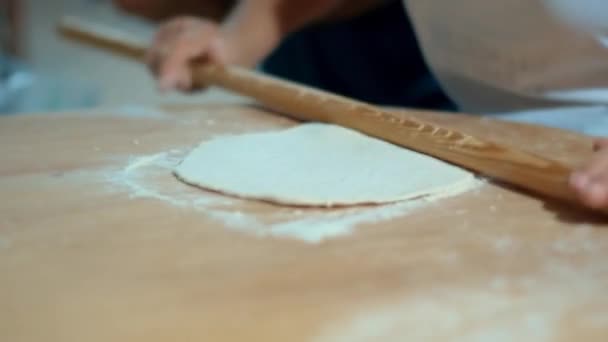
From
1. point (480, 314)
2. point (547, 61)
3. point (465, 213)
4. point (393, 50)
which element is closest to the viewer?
point (480, 314)

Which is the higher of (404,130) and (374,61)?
(404,130)

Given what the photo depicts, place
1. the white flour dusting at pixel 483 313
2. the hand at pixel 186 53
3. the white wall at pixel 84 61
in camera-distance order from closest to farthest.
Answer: the white flour dusting at pixel 483 313, the hand at pixel 186 53, the white wall at pixel 84 61

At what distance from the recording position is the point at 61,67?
2.61 metres

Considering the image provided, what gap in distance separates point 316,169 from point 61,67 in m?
2.17

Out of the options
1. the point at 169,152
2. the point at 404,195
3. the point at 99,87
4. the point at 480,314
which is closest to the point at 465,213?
the point at 404,195

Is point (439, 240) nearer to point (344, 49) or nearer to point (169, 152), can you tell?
point (169, 152)

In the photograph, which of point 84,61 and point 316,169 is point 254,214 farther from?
point 84,61

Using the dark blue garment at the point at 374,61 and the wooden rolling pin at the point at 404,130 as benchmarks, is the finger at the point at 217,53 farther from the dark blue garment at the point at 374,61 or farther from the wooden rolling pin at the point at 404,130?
the dark blue garment at the point at 374,61

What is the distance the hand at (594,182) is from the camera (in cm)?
50

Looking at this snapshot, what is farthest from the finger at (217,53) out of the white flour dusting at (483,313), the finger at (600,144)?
the white flour dusting at (483,313)

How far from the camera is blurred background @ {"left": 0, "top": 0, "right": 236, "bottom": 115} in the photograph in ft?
6.98

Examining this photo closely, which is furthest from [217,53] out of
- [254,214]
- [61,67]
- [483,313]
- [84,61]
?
[61,67]

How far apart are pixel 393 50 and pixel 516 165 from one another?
0.67 metres

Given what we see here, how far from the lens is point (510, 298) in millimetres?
402
